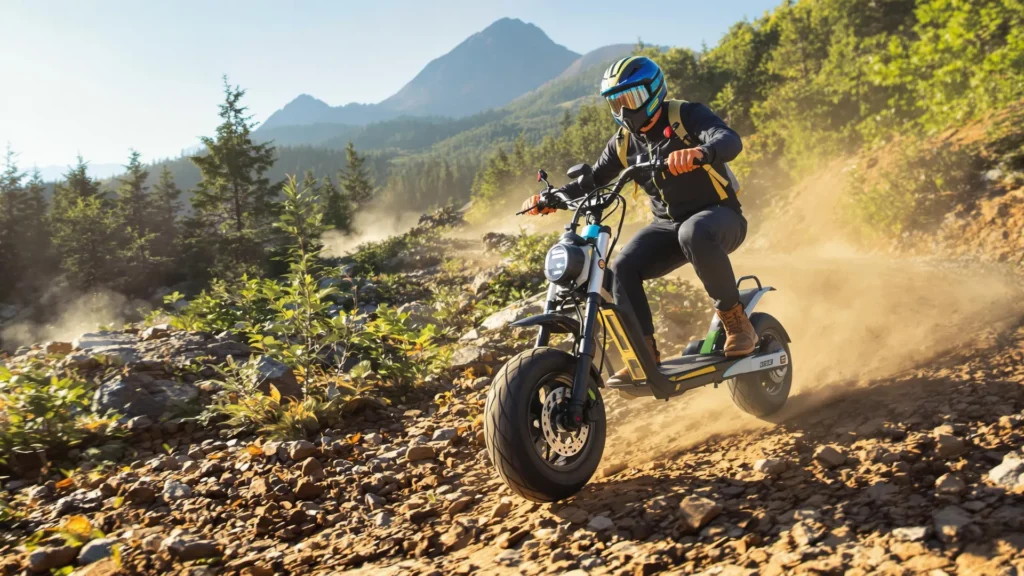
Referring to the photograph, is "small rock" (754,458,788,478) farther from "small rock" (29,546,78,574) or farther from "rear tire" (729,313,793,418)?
"small rock" (29,546,78,574)

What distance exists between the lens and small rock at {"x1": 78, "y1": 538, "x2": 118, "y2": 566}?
3236mm

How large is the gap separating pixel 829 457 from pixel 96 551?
395cm

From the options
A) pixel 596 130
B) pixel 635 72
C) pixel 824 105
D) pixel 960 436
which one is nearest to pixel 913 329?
pixel 960 436

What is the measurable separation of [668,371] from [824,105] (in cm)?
1620

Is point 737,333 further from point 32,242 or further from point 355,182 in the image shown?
point 355,182

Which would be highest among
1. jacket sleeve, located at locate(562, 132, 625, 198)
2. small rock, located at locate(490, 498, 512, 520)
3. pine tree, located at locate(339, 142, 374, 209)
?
pine tree, located at locate(339, 142, 374, 209)

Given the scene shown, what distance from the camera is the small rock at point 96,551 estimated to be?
324cm

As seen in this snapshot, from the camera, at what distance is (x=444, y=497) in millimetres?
3689

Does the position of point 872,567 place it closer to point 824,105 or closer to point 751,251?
point 751,251

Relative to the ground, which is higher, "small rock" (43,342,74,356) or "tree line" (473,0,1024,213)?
"tree line" (473,0,1024,213)

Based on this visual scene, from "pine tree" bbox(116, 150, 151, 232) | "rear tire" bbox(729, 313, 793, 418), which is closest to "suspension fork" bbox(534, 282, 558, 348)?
"rear tire" bbox(729, 313, 793, 418)

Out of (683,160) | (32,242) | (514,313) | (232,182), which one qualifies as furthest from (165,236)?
(683,160)

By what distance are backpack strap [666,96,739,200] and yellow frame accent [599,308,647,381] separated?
1.31 m

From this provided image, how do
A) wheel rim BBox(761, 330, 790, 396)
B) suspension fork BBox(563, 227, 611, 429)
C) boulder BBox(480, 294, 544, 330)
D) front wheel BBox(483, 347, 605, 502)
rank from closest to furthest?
front wheel BBox(483, 347, 605, 502), suspension fork BBox(563, 227, 611, 429), wheel rim BBox(761, 330, 790, 396), boulder BBox(480, 294, 544, 330)
